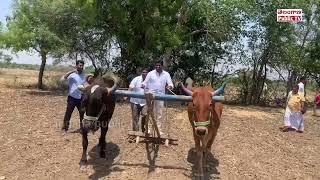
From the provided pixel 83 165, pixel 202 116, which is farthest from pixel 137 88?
pixel 202 116

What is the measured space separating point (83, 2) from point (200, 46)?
7.92 meters

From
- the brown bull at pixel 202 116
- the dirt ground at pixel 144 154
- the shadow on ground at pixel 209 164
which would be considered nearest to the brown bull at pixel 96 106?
the dirt ground at pixel 144 154

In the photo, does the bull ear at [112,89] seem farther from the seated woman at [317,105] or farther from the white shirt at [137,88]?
the seated woman at [317,105]

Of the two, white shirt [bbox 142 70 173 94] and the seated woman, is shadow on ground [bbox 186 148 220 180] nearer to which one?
white shirt [bbox 142 70 173 94]

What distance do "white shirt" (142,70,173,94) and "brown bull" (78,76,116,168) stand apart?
0.96 m

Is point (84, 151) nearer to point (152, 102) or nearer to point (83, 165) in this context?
point (83, 165)

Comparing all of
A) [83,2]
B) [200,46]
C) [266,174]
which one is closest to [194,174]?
[266,174]

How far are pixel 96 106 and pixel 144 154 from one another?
2.18 meters

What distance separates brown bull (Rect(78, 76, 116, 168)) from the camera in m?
8.42

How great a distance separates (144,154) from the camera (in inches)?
400

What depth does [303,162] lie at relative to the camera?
11023 millimetres

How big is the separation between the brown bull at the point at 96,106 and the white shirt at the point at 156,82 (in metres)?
0.96

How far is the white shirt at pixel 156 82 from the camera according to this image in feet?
33.8

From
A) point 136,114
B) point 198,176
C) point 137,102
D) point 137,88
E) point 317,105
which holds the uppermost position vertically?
point 137,88
